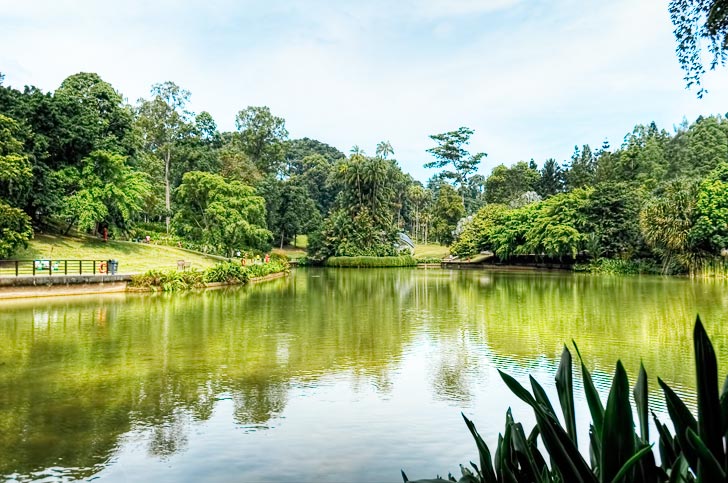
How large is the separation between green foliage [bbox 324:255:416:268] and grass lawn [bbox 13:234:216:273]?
1685cm

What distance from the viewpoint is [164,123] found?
6150 cm

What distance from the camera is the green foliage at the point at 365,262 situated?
55325mm

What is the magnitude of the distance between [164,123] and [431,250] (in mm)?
34980

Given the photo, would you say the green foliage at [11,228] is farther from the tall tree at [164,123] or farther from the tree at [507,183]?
the tree at [507,183]

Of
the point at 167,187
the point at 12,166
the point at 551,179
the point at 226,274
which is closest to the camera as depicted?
the point at 12,166

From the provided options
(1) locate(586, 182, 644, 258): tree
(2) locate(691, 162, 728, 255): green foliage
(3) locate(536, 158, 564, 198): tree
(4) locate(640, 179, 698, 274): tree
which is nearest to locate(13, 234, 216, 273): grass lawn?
(4) locate(640, 179, 698, 274): tree

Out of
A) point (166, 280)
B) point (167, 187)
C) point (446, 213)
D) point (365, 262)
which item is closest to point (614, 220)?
point (365, 262)

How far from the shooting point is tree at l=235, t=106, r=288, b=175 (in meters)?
78.1

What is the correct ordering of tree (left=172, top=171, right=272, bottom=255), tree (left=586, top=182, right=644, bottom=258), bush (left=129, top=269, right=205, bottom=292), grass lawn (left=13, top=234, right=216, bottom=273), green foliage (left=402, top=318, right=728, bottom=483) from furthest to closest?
tree (left=586, top=182, right=644, bottom=258) → tree (left=172, top=171, right=272, bottom=255) → grass lawn (left=13, top=234, right=216, bottom=273) → bush (left=129, top=269, right=205, bottom=292) → green foliage (left=402, top=318, right=728, bottom=483)

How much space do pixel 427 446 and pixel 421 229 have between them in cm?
8075

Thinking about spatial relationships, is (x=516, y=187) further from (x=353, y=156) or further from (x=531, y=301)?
(x=531, y=301)

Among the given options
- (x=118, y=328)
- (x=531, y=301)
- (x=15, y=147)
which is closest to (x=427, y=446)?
(x=118, y=328)

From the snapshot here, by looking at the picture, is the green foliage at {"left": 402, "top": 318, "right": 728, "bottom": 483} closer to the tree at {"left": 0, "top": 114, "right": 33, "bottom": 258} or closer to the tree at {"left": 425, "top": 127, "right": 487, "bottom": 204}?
the tree at {"left": 0, "top": 114, "right": 33, "bottom": 258}

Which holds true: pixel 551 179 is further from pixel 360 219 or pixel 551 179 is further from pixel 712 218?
pixel 712 218
